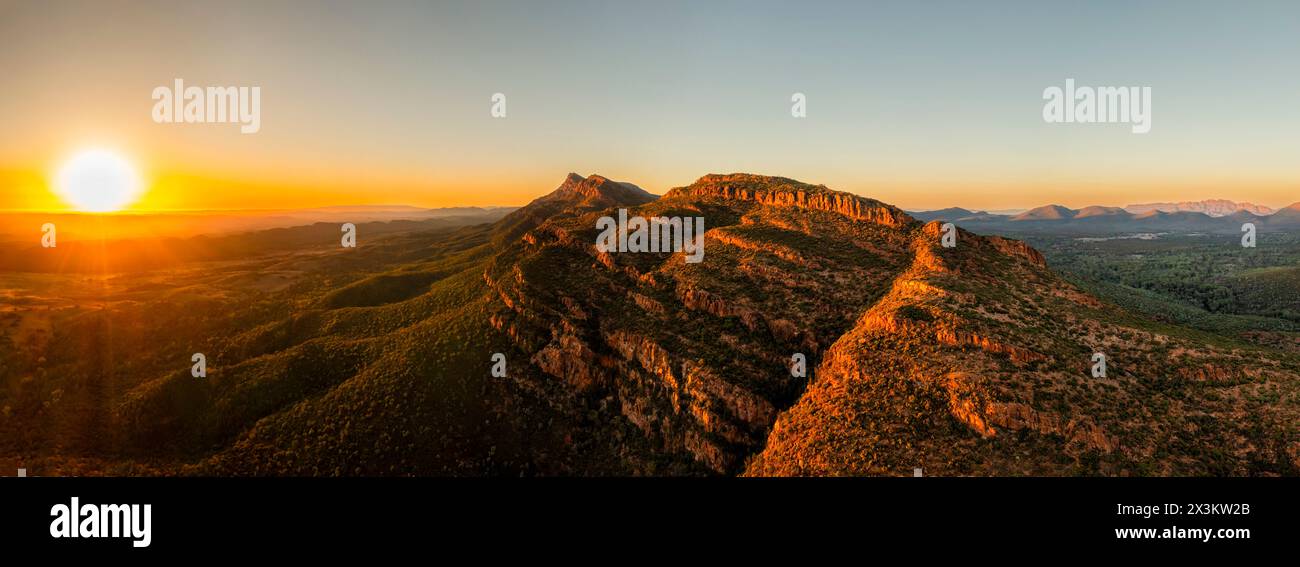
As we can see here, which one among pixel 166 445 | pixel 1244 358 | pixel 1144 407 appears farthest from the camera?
pixel 166 445

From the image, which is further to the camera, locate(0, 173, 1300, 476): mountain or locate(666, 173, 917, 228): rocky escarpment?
locate(666, 173, 917, 228): rocky escarpment

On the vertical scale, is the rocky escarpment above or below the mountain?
above

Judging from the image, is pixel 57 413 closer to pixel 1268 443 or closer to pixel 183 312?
pixel 183 312

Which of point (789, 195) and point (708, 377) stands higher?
point (789, 195)

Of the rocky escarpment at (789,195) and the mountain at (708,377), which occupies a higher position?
the rocky escarpment at (789,195)

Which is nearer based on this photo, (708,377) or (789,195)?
(708,377)

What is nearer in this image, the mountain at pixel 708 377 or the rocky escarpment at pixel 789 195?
the mountain at pixel 708 377
